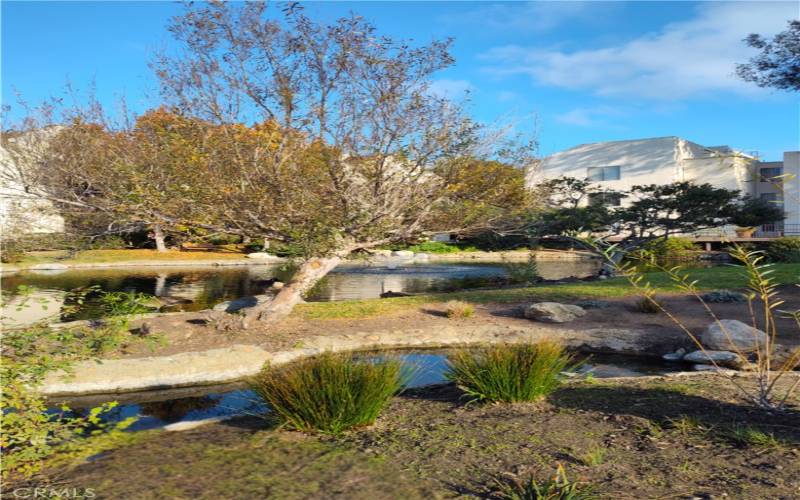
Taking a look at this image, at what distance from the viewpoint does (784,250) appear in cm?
2950

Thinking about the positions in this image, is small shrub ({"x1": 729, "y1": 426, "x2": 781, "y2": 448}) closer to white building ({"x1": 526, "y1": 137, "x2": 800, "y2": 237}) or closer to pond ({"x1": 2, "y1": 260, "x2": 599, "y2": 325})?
pond ({"x1": 2, "y1": 260, "x2": 599, "y2": 325})

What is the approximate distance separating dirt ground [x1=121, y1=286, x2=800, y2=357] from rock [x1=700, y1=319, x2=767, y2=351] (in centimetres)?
52

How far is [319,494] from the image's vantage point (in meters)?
4.01

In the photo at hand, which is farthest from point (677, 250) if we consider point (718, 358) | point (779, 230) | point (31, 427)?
point (31, 427)

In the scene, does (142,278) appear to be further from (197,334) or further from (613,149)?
(613,149)

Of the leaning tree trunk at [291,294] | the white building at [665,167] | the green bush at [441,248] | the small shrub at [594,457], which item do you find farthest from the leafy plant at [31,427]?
the white building at [665,167]

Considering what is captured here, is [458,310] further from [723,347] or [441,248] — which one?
[441,248]

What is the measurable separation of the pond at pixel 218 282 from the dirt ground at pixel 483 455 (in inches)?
421

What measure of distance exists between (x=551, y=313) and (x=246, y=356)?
6.45 metres

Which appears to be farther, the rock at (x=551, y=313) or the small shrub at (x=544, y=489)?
the rock at (x=551, y=313)

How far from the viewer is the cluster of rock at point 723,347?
9367 millimetres

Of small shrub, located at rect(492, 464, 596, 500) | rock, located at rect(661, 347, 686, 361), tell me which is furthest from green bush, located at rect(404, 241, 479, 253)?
small shrub, located at rect(492, 464, 596, 500)

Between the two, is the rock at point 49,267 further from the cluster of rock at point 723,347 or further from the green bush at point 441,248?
the cluster of rock at point 723,347

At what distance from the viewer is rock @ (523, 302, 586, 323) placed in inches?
496
